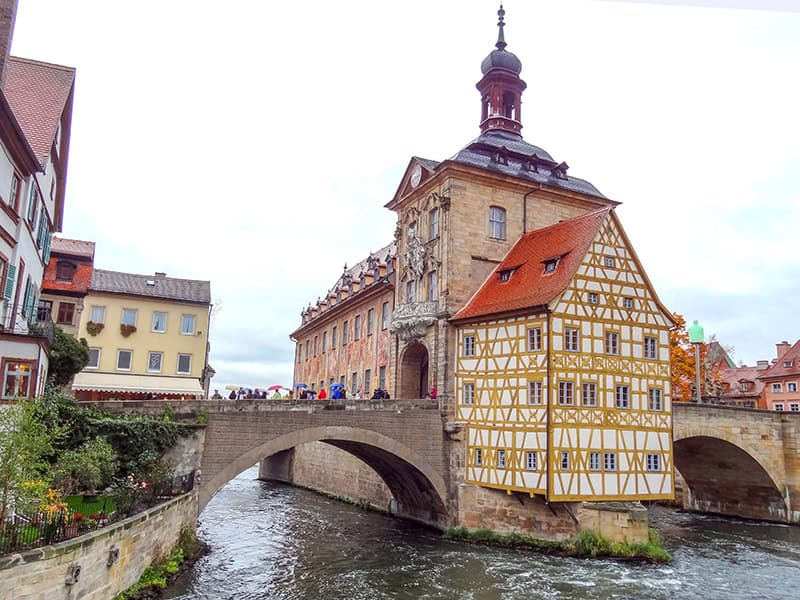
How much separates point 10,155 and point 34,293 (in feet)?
26.2

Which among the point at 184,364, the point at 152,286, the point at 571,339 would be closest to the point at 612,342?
the point at 571,339

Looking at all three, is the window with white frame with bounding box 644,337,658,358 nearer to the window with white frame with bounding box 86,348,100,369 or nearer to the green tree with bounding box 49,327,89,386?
the green tree with bounding box 49,327,89,386

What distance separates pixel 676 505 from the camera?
36.8 meters

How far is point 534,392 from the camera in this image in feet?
78.5

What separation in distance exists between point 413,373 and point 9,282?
17.5m

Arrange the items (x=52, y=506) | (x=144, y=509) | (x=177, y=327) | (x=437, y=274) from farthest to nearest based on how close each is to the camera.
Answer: (x=177, y=327) → (x=437, y=274) → (x=144, y=509) → (x=52, y=506)

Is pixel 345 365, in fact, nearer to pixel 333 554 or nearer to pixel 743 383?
pixel 333 554

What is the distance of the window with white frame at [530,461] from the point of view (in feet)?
77.0

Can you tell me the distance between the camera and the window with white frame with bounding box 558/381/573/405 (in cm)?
2352

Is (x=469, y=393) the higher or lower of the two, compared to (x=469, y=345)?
lower

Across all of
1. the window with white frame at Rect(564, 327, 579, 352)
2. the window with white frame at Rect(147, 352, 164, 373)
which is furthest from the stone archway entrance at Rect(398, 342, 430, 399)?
the window with white frame at Rect(147, 352, 164, 373)

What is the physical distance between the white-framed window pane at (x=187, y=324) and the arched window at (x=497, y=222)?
1984 centimetres

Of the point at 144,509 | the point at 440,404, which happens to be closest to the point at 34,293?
the point at 144,509

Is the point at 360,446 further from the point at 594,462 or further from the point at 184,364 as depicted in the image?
the point at 184,364
